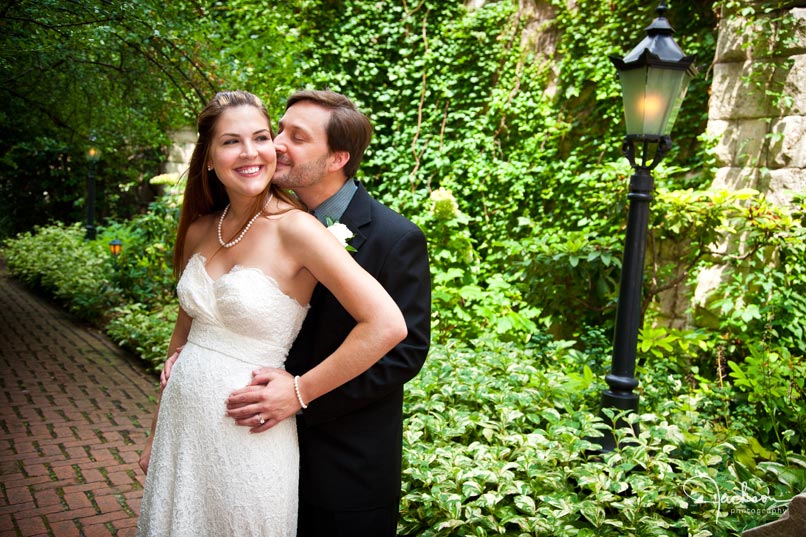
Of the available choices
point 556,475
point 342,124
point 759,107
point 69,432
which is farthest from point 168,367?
point 759,107

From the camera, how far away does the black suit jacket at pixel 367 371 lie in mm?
1608

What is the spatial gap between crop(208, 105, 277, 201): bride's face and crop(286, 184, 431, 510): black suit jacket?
26 cm

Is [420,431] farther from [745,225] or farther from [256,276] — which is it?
[745,225]

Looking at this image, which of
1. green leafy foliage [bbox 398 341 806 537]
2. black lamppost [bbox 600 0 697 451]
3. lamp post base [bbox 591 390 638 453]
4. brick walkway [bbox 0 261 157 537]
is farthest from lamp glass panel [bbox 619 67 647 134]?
brick walkway [bbox 0 261 157 537]

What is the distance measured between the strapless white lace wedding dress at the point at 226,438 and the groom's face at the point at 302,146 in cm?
31

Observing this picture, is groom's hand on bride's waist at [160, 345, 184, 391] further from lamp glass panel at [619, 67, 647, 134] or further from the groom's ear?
lamp glass panel at [619, 67, 647, 134]

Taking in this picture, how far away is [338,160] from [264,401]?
68cm

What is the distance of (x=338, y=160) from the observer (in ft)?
5.60

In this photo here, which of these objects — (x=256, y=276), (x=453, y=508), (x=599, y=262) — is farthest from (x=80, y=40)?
(x=599, y=262)

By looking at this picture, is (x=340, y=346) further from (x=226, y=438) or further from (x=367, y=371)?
(x=226, y=438)

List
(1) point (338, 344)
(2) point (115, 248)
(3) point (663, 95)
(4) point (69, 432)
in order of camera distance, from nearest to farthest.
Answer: (1) point (338, 344)
(3) point (663, 95)
(4) point (69, 432)
(2) point (115, 248)

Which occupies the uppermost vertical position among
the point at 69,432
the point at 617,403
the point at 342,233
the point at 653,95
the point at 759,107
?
the point at 759,107

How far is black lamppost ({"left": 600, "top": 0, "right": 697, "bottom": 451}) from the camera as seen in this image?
3.05 metres

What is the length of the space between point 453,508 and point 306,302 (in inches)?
43.3
